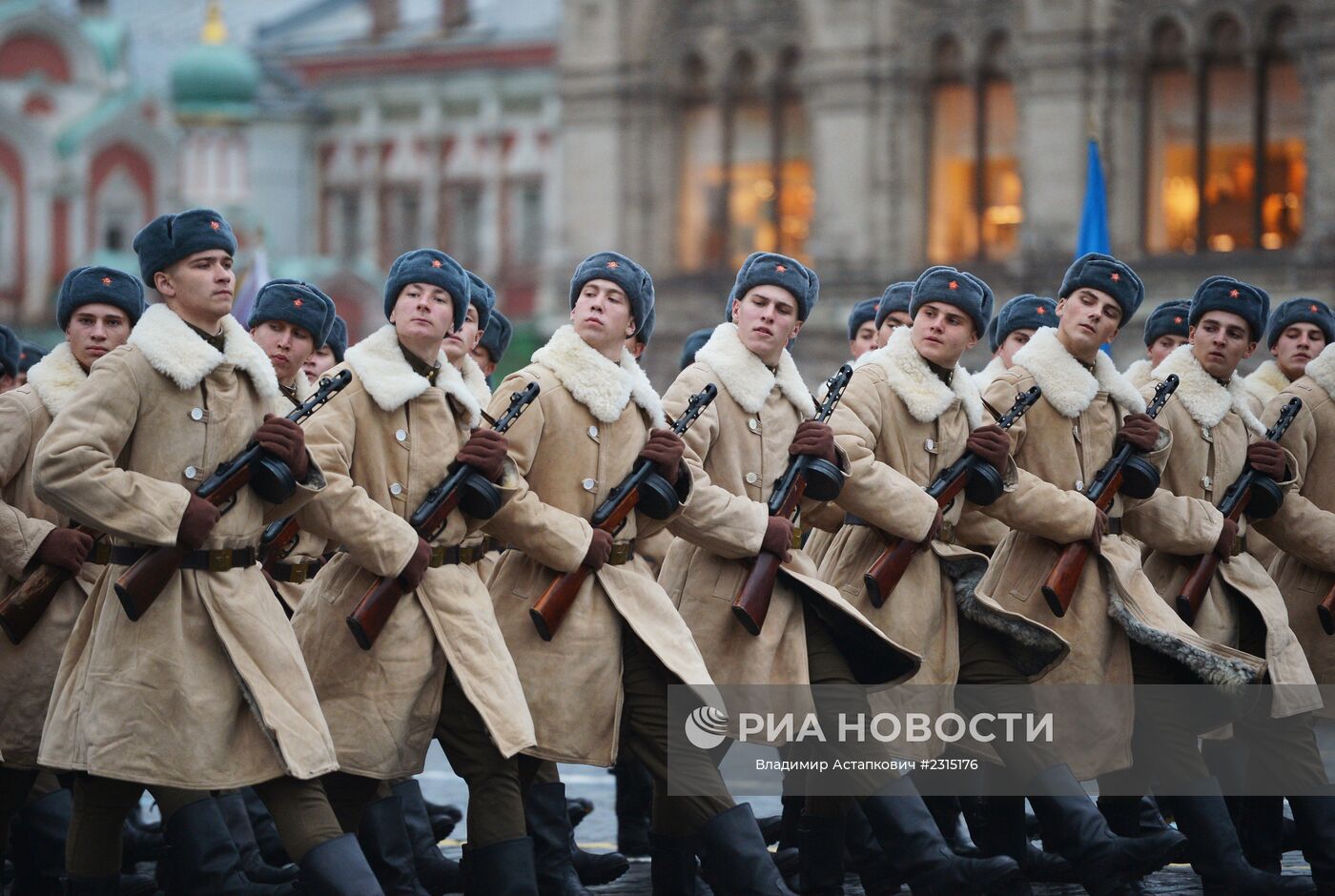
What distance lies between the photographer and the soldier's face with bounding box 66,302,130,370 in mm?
8398

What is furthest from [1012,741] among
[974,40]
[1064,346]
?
[974,40]

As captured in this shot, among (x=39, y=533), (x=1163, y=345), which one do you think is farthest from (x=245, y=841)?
(x=1163, y=345)

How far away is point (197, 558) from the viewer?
23.0 ft

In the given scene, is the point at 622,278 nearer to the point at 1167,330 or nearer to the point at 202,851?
the point at 202,851

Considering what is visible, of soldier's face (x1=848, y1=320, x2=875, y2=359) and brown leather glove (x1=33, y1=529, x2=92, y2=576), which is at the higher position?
soldier's face (x1=848, y1=320, x2=875, y2=359)

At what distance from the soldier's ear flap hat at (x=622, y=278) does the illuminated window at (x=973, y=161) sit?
18.9m

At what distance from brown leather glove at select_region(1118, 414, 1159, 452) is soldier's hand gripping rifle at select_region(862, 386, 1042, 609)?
0.53 metres

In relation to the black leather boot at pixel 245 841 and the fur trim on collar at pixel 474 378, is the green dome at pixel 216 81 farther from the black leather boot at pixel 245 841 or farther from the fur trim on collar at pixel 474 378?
the black leather boot at pixel 245 841

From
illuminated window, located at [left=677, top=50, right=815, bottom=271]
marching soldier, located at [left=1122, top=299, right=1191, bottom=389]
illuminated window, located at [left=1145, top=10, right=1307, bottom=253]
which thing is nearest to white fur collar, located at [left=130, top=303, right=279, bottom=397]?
marching soldier, located at [left=1122, top=299, right=1191, bottom=389]

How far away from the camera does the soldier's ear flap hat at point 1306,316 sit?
32.8 feet

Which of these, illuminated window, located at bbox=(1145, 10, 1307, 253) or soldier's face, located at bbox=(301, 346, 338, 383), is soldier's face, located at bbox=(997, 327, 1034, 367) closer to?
soldier's face, located at bbox=(301, 346, 338, 383)

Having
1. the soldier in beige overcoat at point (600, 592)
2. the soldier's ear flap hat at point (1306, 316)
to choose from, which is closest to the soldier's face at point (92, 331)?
the soldier in beige overcoat at point (600, 592)

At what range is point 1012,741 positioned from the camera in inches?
329

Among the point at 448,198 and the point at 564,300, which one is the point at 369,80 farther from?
the point at 564,300
